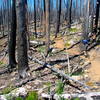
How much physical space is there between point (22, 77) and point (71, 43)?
24.3 ft

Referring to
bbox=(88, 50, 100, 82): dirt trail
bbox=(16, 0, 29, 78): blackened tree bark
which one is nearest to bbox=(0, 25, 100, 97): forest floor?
bbox=(88, 50, 100, 82): dirt trail

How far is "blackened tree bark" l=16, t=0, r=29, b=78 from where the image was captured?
895 centimetres

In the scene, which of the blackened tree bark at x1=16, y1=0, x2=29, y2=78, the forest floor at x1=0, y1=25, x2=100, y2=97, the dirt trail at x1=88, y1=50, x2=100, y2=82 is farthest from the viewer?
the dirt trail at x1=88, y1=50, x2=100, y2=82

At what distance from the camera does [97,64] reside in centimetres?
1088

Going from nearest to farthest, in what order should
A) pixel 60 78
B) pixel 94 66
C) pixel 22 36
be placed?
pixel 60 78, pixel 22 36, pixel 94 66

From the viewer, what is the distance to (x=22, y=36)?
9.15 metres

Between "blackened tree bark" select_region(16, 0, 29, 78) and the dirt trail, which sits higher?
"blackened tree bark" select_region(16, 0, 29, 78)

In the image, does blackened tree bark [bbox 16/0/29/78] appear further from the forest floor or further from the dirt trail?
the dirt trail

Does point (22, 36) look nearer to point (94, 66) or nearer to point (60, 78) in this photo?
point (60, 78)

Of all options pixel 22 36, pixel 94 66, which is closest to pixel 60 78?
pixel 22 36

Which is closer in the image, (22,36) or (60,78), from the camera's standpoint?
(60,78)

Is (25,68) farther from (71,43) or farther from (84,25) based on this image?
(71,43)

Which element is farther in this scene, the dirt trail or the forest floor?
the dirt trail

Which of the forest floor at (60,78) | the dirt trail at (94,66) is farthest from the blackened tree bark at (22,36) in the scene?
the dirt trail at (94,66)
